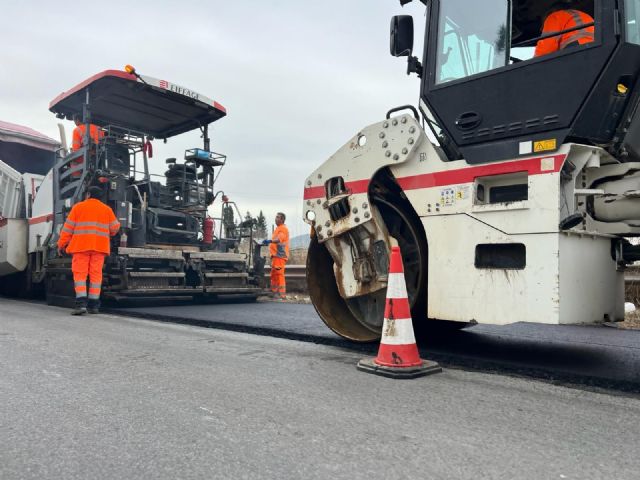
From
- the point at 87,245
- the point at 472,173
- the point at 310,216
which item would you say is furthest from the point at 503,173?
the point at 87,245

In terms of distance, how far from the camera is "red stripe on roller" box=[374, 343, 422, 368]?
327 cm

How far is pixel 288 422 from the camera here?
2.34m

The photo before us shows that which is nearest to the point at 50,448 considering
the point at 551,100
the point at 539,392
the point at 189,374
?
the point at 189,374

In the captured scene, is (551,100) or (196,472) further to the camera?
(551,100)

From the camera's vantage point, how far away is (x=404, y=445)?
2.08m

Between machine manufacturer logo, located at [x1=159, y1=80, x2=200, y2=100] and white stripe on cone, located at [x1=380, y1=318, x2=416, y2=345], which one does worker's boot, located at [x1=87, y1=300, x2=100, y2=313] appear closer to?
machine manufacturer logo, located at [x1=159, y1=80, x2=200, y2=100]

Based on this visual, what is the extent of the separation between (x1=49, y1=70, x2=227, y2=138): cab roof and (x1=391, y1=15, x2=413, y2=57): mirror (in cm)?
433

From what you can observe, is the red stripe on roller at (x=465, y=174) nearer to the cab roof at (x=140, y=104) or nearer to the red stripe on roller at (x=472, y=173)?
the red stripe on roller at (x=472, y=173)

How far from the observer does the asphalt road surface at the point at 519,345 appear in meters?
3.29

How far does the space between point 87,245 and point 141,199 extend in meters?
1.28

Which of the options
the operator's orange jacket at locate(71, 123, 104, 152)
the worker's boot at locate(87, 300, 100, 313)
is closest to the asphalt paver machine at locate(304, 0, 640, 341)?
the worker's boot at locate(87, 300, 100, 313)

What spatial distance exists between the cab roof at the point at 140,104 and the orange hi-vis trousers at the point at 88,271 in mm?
2197

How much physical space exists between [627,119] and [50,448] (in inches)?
125

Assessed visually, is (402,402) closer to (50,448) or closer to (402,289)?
(402,289)
